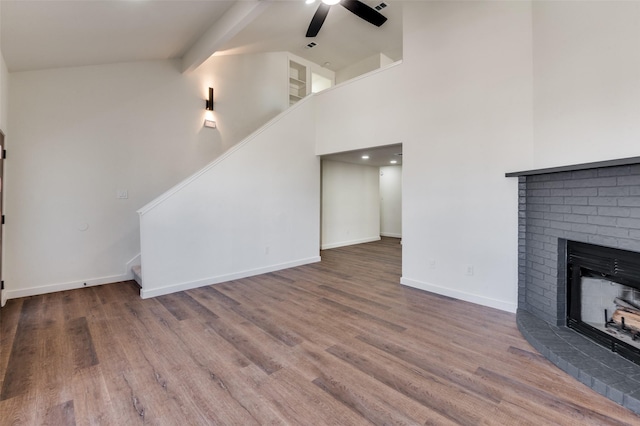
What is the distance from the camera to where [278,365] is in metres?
2.19

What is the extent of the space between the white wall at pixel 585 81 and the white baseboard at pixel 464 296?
5.20ft

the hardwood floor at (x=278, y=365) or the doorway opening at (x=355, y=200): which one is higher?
the doorway opening at (x=355, y=200)

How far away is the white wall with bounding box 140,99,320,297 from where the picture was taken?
3809 millimetres

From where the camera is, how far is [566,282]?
256cm

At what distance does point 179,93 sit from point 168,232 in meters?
2.66

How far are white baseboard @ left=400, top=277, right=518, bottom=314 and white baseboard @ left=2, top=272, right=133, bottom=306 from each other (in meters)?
4.40

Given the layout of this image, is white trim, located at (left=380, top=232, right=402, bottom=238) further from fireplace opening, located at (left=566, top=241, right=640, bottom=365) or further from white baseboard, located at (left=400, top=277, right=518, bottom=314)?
fireplace opening, located at (left=566, top=241, right=640, bottom=365)

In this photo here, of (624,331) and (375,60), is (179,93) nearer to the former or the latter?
(375,60)

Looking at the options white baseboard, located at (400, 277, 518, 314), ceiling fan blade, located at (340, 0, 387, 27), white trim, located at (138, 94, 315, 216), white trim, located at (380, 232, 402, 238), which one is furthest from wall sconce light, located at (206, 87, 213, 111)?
white trim, located at (380, 232, 402, 238)

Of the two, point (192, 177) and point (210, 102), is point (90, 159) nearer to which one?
point (192, 177)

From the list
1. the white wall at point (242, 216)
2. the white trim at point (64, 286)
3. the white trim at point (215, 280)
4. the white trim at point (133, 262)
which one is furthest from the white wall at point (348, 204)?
the white trim at point (64, 286)

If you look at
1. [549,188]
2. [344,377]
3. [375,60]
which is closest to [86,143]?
[344,377]

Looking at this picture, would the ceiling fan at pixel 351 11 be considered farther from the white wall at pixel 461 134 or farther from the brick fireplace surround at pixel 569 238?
the brick fireplace surround at pixel 569 238

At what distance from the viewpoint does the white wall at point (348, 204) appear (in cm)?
712
